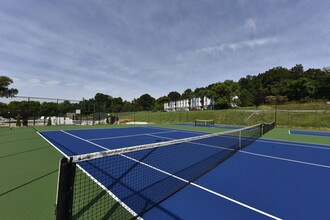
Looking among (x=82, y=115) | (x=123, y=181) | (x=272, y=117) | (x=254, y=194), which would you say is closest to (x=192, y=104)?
(x=272, y=117)

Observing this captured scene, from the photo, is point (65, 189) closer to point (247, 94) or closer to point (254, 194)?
point (254, 194)

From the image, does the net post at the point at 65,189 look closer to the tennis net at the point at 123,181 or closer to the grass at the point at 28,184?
the tennis net at the point at 123,181

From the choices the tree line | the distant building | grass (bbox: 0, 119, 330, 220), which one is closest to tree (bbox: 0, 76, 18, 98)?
the tree line

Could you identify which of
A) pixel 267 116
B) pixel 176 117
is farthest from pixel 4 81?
pixel 267 116

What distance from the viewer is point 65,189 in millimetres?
2252

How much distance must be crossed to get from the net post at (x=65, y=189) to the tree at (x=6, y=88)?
2993 centimetres

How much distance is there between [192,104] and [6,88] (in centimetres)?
6540

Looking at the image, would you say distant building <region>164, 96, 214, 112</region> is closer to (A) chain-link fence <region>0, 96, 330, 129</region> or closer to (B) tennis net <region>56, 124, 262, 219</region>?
(A) chain-link fence <region>0, 96, 330, 129</region>

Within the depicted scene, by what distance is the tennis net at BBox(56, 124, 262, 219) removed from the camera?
236cm

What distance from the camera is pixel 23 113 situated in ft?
75.7

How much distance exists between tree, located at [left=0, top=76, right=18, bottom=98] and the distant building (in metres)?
54.2

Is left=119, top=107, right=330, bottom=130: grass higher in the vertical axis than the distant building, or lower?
lower

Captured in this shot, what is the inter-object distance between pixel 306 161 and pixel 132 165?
21.3 feet

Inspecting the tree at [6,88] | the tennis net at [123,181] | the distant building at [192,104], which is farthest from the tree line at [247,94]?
the tennis net at [123,181]
